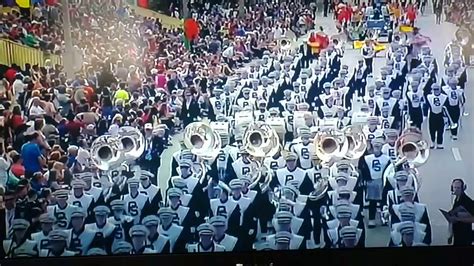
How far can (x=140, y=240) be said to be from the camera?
84.2 inches

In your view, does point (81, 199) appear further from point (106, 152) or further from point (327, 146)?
point (327, 146)

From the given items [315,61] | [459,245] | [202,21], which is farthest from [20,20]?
[459,245]

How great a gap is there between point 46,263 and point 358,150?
3.39 feet

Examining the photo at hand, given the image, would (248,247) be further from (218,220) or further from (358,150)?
(358,150)

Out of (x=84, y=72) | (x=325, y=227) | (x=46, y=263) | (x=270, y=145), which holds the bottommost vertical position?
(x=46, y=263)

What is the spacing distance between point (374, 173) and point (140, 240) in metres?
0.77

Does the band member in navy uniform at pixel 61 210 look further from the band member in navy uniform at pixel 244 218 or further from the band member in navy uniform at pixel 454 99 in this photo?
the band member in navy uniform at pixel 454 99

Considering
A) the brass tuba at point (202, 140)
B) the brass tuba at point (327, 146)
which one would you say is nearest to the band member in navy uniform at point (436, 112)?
the brass tuba at point (327, 146)

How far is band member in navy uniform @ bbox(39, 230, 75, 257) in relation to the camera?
211 centimetres

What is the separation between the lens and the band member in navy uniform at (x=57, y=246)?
6.93 ft

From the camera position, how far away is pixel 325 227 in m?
2.16

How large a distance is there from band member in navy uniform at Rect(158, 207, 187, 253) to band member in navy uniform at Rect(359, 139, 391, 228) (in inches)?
22.9

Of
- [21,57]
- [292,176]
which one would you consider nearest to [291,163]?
[292,176]

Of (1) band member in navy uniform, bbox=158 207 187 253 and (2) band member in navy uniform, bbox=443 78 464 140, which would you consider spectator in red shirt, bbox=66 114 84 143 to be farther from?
(2) band member in navy uniform, bbox=443 78 464 140
